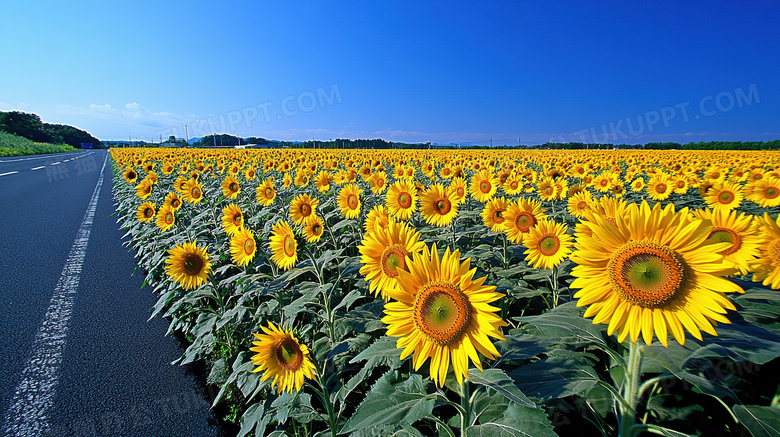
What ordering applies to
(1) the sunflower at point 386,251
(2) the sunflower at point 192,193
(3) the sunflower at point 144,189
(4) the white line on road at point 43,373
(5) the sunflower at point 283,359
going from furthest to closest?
(3) the sunflower at point 144,189 < (2) the sunflower at point 192,193 < (4) the white line on road at point 43,373 < (1) the sunflower at point 386,251 < (5) the sunflower at point 283,359

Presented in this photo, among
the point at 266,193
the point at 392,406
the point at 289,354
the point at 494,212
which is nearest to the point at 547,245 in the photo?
the point at 494,212

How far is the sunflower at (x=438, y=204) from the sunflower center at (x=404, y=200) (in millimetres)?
290

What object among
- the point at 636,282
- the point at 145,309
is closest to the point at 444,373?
the point at 636,282

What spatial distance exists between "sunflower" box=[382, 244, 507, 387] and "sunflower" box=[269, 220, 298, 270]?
5.06ft

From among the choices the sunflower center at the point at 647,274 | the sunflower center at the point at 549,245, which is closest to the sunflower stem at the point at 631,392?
the sunflower center at the point at 647,274

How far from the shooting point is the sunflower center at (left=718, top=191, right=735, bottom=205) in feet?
15.9

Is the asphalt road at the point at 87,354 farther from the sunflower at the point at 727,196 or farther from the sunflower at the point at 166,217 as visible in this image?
the sunflower at the point at 727,196

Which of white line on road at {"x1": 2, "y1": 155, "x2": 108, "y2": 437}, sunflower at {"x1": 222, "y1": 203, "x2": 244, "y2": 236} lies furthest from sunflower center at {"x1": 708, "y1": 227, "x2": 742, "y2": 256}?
white line on road at {"x1": 2, "y1": 155, "x2": 108, "y2": 437}

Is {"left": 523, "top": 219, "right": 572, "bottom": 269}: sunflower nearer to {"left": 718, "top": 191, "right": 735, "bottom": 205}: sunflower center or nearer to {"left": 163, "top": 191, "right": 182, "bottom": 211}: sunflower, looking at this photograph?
{"left": 718, "top": 191, "right": 735, "bottom": 205}: sunflower center

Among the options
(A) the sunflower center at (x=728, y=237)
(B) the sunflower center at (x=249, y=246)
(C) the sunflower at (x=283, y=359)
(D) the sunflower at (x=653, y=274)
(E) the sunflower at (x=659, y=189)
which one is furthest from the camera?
(E) the sunflower at (x=659, y=189)

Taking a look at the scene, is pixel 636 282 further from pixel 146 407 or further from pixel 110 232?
pixel 110 232

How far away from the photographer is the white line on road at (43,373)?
2.46 meters

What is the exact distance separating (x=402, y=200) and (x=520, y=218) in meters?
1.35

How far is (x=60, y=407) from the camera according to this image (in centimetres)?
263
